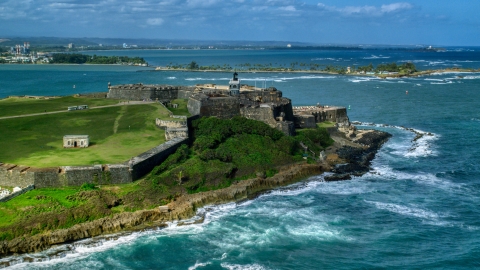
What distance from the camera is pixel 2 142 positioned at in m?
32.7

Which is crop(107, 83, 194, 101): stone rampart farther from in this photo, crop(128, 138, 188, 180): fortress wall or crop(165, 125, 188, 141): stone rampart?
crop(128, 138, 188, 180): fortress wall

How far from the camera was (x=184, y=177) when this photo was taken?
2972 cm

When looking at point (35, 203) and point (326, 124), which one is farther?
point (326, 124)

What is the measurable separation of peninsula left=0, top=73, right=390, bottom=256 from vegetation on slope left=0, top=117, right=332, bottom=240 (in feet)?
0.17

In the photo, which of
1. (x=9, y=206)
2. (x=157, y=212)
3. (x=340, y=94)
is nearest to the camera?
(x=9, y=206)

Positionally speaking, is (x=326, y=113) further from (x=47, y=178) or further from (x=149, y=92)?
(x=47, y=178)

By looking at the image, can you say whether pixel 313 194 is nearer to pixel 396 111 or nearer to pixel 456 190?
pixel 456 190

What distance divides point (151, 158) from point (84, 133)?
791cm

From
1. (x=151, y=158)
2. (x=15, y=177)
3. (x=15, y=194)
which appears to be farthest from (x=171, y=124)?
(x=15, y=194)

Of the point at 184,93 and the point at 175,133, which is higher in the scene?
the point at 184,93

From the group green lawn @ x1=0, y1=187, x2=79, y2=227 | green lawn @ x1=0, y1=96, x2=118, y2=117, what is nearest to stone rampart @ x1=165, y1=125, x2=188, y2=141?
green lawn @ x1=0, y1=187, x2=79, y2=227

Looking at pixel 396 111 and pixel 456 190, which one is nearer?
pixel 456 190

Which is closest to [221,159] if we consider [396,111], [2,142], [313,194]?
[313,194]

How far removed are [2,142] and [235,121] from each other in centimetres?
1594
